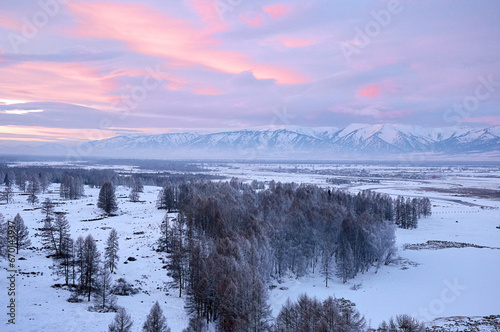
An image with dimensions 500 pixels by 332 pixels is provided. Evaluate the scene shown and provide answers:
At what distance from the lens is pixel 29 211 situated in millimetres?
79250

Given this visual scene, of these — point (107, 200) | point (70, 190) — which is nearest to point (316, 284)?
point (107, 200)

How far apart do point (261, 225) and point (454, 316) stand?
26.2 meters

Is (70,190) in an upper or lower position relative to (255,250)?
upper

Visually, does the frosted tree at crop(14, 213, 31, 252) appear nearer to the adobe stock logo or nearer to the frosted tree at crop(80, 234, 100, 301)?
the frosted tree at crop(80, 234, 100, 301)

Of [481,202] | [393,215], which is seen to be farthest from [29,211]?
[481,202]

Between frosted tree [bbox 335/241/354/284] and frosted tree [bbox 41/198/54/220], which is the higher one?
frosted tree [bbox 41/198/54/220]

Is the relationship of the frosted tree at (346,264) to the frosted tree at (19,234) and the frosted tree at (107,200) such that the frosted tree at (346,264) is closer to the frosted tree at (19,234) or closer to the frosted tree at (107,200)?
the frosted tree at (19,234)

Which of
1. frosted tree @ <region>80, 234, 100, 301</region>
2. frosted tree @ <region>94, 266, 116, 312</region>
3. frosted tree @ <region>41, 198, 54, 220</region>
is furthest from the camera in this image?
frosted tree @ <region>41, 198, 54, 220</region>

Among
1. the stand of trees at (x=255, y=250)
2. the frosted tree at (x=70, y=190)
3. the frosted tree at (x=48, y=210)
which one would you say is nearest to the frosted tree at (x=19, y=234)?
the frosted tree at (x=48, y=210)

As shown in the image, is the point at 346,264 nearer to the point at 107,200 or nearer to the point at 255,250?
the point at 255,250

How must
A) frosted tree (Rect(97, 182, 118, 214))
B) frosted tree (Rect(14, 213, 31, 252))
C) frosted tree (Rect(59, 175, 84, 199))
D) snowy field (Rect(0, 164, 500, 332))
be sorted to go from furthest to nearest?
1. frosted tree (Rect(59, 175, 84, 199))
2. frosted tree (Rect(97, 182, 118, 214))
3. frosted tree (Rect(14, 213, 31, 252))
4. snowy field (Rect(0, 164, 500, 332))

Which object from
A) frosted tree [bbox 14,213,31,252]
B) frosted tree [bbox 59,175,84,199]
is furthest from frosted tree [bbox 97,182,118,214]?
frosted tree [bbox 14,213,31,252]

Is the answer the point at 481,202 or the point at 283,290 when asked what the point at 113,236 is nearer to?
the point at 283,290

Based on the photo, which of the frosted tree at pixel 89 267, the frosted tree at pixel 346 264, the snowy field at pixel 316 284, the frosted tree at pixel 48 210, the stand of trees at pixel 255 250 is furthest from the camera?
the frosted tree at pixel 48 210
